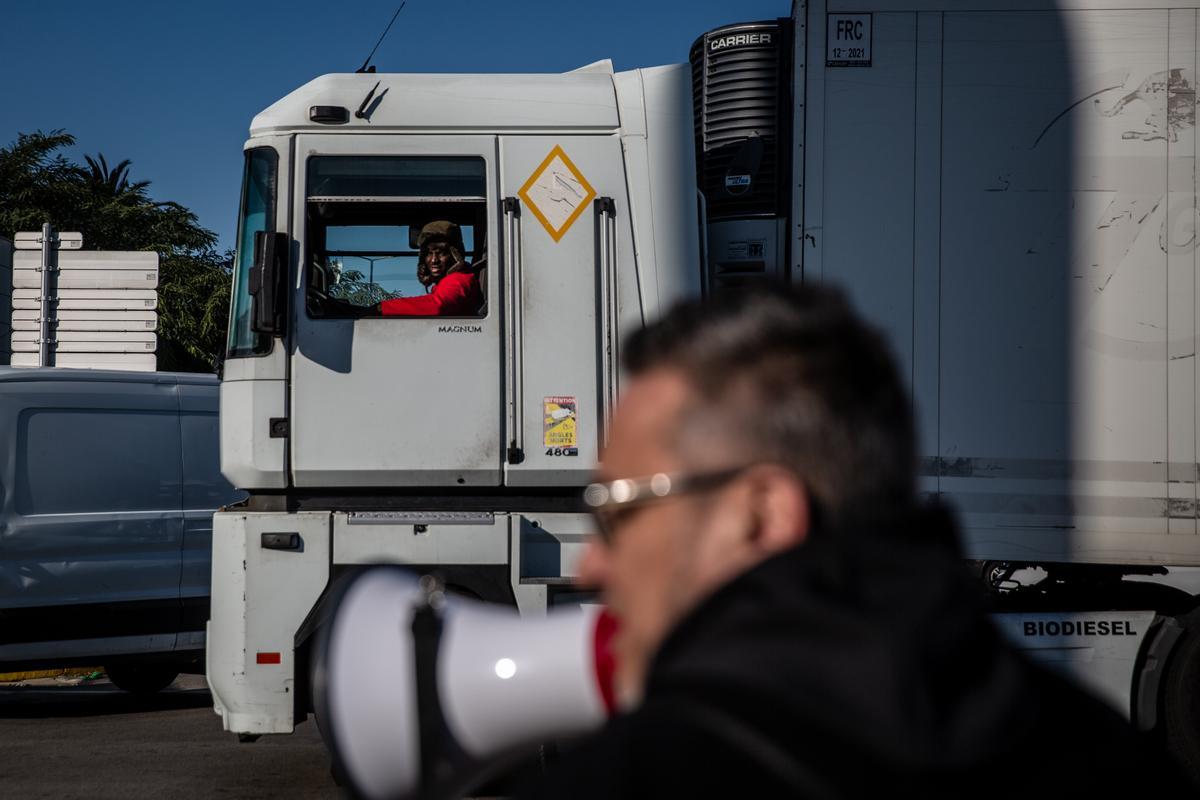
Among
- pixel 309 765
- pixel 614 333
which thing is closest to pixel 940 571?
pixel 614 333

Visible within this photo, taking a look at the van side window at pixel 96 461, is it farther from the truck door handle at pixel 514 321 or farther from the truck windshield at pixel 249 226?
the truck door handle at pixel 514 321

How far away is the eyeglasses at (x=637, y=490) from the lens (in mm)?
1143

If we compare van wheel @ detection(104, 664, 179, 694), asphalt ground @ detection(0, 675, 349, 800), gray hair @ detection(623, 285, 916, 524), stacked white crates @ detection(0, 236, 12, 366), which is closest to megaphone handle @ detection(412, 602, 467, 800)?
gray hair @ detection(623, 285, 916, 524)

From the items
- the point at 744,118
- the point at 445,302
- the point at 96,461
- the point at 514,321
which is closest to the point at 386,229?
the point at 445,302

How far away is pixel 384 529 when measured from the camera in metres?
5.21

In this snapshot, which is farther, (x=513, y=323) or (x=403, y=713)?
(x=513, y=323)

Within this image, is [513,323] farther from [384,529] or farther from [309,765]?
[309,765]

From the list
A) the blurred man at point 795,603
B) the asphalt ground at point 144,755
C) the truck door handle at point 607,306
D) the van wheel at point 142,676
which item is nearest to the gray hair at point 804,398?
the blurred man at point 795,603

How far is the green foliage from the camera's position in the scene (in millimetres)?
28391

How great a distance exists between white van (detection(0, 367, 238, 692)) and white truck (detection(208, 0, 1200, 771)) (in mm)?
3378

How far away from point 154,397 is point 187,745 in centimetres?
253

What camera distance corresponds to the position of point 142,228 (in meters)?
32.7

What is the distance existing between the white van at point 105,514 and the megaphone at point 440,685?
7.40m

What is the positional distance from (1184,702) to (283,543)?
393 cm
